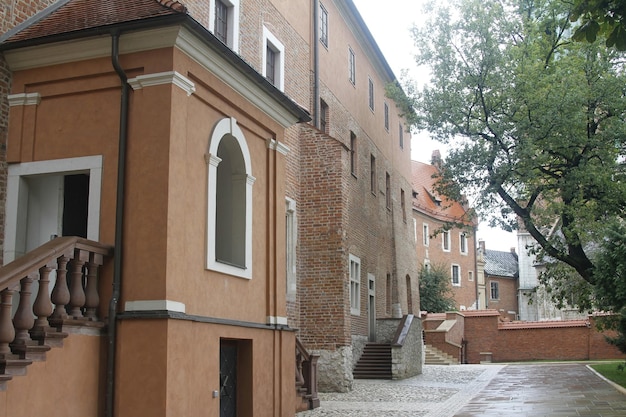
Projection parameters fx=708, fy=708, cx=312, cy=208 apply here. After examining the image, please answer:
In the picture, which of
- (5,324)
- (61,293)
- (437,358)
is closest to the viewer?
(5,324)

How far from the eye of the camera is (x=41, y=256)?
7.21m

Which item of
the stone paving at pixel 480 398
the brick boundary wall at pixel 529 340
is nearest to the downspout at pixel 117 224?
the stone paving at pixel 480 398

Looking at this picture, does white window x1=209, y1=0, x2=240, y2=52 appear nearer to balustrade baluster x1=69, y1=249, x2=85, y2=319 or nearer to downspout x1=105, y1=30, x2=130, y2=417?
downspout x1=105, y1=30, x2=130, y2=417

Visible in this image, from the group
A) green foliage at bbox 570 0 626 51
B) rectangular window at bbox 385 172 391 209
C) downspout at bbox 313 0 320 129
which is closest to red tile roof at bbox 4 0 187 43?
green foliage at bbox 570 0 626 51

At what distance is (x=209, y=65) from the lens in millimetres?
9492

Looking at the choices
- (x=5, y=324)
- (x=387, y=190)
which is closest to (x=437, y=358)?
(x=387, y=190)

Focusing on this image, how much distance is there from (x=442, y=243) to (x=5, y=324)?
55.1 m

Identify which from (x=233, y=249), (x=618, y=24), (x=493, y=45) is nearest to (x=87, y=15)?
(x=233, y=249)

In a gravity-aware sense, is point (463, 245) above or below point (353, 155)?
above

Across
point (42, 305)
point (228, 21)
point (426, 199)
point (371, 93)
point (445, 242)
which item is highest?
point (426, 199)

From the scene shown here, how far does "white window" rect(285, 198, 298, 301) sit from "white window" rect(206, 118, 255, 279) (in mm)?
7174

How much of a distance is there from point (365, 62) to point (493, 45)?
5867 millimetres

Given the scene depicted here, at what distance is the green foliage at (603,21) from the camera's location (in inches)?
273

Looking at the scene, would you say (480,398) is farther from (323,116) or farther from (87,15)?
(87,15)
